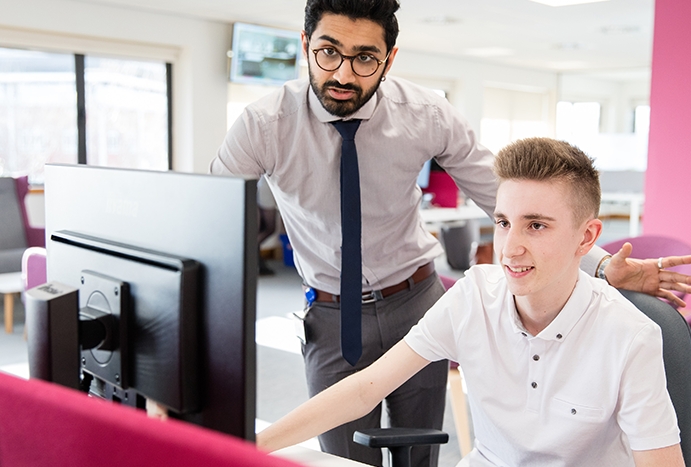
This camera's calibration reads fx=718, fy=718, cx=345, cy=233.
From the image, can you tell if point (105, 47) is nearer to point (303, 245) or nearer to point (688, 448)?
point (303, 245)

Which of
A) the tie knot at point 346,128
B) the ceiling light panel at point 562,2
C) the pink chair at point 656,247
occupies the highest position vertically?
the ceiling light panel at point 562,2

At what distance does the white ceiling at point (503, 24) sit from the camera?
21.6ft

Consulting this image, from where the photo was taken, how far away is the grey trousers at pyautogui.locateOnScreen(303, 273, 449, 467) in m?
1.80

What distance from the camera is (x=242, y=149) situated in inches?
65.0

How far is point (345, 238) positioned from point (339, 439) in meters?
0.51

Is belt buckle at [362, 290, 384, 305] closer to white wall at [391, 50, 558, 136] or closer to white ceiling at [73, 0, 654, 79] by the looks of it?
white ceiling at [73, 0, 654, 79]

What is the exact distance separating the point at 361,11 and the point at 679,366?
927 mm

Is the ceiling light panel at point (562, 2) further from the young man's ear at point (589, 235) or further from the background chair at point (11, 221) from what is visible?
the young man's ear at point (589, 235)

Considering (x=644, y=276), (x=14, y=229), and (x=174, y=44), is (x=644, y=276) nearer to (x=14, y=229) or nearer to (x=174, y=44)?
(x=14, y=229)

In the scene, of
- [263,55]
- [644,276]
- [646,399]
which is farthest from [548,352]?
[263,55]

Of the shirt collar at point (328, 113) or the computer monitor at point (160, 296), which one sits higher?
the shirt collar at point (328, 113)

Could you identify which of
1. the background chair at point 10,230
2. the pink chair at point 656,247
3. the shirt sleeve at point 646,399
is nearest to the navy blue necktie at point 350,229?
the shirt sleeve at point 646,399

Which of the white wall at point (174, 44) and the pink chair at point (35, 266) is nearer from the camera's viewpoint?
the pink chair at point (35, 266)

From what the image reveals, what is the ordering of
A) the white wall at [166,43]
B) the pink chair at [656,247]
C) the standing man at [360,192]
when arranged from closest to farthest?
1. the standing man at [360,192]
2. the pink chair at [656,247]
3. the white wall at [166,43]
